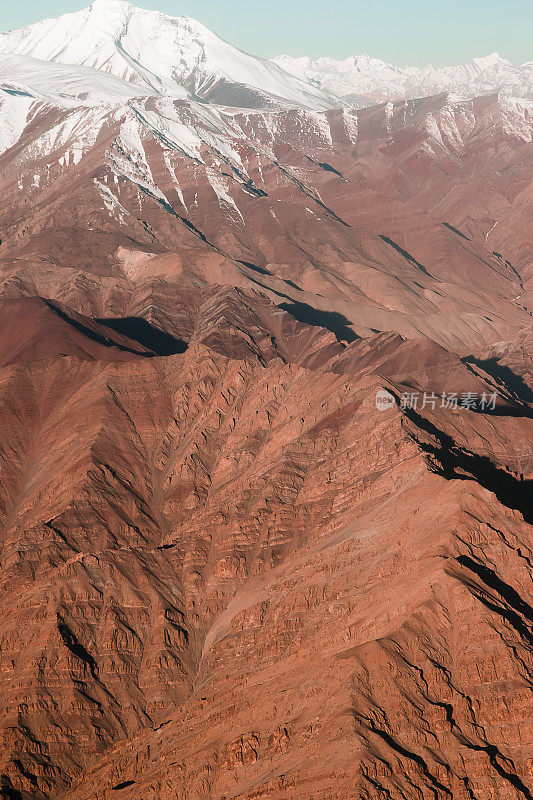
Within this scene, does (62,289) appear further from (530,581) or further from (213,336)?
(530,581)

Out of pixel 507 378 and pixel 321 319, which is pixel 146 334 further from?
pixel 507 378

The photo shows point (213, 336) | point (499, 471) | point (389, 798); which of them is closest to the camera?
point (389, 798)

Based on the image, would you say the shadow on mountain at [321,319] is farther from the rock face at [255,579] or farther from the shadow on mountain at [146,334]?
the rock face at [255,579]

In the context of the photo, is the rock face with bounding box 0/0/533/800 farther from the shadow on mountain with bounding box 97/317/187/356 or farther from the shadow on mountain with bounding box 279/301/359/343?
the shadow on mountain with bounding box 279/301/359/343

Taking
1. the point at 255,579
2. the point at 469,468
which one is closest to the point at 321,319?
the point at 469,468

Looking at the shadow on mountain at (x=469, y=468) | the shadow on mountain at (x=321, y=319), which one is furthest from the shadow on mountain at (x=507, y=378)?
the shadow on mountain at (x=469, y=468)

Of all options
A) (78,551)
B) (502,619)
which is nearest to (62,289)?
(78,551)
